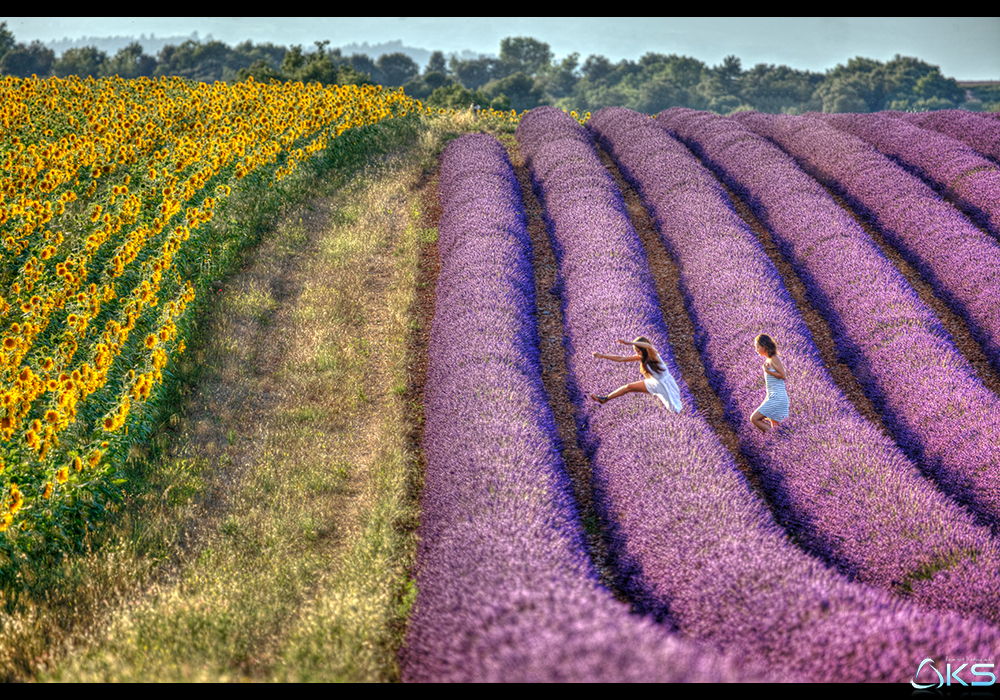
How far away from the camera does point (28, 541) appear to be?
4.32 meters

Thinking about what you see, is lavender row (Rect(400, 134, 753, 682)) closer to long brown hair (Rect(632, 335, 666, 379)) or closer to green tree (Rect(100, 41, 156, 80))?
long brown hair (Rect(632, 335, 666, 379))

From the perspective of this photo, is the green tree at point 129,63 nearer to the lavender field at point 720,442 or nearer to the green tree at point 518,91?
the green tree at point 518,91

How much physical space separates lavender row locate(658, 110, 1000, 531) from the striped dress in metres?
1.44

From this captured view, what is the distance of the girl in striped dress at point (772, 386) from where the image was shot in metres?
5.56

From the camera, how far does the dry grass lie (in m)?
3.80

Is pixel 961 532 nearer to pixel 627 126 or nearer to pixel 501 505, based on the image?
pixel 501 505

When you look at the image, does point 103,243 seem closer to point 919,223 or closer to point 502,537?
point 502,537

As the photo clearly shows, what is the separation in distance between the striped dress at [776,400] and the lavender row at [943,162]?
6704mm

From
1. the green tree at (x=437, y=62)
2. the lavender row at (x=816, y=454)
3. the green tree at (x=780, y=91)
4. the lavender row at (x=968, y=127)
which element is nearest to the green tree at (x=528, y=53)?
the green tree at (x=437, y=62)

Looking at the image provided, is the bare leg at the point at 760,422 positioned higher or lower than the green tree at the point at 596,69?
lower

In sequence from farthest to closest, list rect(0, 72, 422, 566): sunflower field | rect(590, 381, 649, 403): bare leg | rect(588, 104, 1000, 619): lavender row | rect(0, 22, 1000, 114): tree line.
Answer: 1. rect(0, 22, 1000, 114): tree line
2. rect(590, 381, 649, 403): bare leg
3. rect(0, 72, 422, 566): sunflower field
4. rect(588, 104, 1000, 619): lavender row

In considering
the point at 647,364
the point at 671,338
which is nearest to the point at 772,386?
the point at 647,364

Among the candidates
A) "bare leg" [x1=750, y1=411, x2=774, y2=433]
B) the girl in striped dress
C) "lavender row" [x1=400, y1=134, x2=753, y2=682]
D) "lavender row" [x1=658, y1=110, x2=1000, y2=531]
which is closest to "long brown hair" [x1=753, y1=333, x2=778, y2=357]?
the girl in striped dress

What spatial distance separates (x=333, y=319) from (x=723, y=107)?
204 feet
